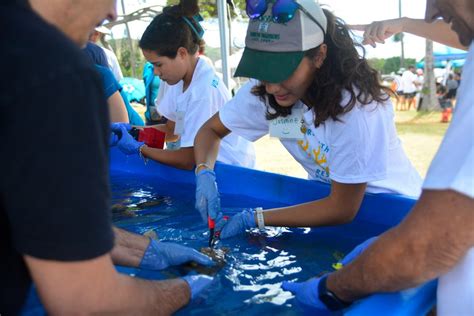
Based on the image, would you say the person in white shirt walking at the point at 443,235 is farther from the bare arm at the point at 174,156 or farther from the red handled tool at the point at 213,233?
the bare arm at the point at 174,156

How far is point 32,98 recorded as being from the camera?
0.76 meters

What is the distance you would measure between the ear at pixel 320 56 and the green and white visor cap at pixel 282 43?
1.2 inches

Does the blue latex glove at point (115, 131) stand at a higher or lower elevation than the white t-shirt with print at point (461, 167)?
lower

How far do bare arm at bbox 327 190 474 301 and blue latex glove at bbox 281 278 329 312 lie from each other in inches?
9.0

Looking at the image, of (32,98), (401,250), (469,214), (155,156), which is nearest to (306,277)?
(401,250)

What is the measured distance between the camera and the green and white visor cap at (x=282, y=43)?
193cm

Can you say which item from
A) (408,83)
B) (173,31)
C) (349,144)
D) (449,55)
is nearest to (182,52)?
(173,31)

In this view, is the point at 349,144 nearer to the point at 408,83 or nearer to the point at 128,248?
the point at 128,248

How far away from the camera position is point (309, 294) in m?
1.49

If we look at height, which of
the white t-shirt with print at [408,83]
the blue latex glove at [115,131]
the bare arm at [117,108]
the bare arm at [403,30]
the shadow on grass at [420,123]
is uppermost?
the bare arm at [403,30]

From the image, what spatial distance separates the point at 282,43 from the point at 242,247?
86 cm

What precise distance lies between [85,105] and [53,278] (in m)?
0.30

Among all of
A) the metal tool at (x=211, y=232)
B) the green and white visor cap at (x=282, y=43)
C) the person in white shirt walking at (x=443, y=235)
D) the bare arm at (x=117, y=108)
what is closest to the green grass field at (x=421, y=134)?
the bare arm at (x=117, y=108)

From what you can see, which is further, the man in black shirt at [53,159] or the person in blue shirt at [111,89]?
the person in blue shirt at [111,89]
